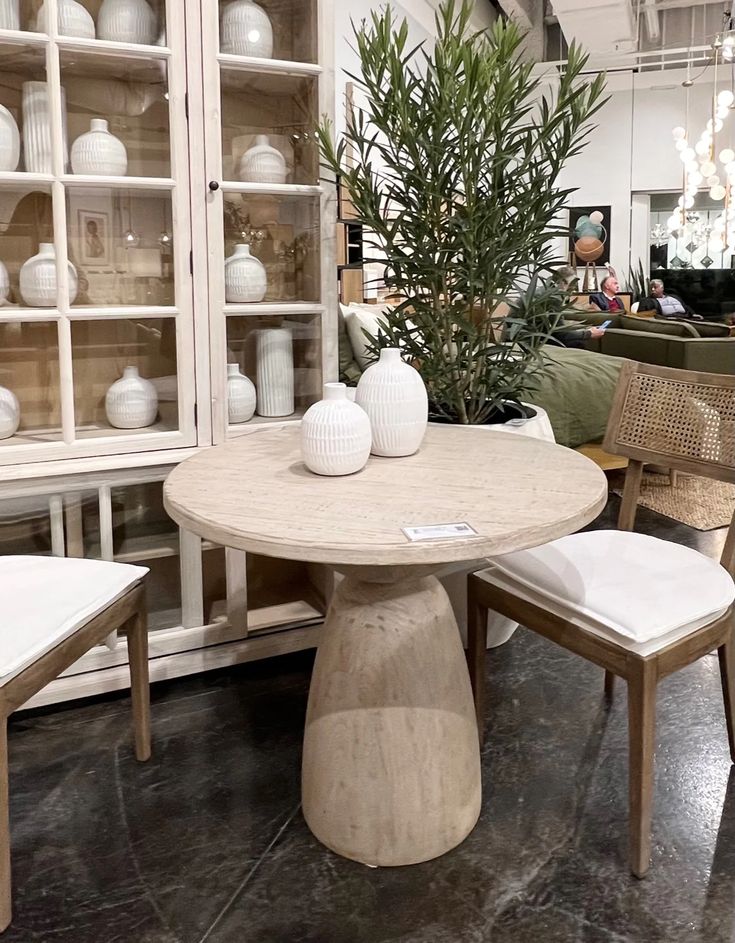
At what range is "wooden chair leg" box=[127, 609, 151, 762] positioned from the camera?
6.27 ft

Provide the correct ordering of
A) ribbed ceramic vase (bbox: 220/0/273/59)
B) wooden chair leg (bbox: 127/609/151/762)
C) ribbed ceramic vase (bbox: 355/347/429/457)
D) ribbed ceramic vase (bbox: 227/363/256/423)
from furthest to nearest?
ribbed ceramic vase (bbox: 227/363/256/423) → ribbed ceramic vase (bbox: 220/0/273/59) → wooden chair leg (bbox: 127/609/151/762) → ribbed ceramic vase (bbox: 355/347/429/457)

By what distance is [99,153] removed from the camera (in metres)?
2.20

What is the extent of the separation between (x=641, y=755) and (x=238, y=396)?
4.71 ft

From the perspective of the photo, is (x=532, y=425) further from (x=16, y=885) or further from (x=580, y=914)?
(x=16, y=885)

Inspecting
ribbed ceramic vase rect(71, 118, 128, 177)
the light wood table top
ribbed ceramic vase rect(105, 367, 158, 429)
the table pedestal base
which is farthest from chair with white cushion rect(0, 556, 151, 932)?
ribbed ceramic vase rect(71, 118, 128, 177)

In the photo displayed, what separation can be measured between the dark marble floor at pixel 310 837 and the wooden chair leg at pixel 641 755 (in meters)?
0.09

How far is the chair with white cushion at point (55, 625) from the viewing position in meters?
1.47

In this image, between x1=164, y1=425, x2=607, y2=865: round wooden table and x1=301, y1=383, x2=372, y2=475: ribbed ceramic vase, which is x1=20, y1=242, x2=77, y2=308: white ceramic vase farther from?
x1=301, y1=383, x2=372, y2=475: ribbed ceramic vase

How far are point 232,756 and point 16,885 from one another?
1.80 feet

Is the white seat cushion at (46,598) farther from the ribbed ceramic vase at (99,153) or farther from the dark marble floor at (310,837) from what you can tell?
the ribbed ceramic vase at (99,153)

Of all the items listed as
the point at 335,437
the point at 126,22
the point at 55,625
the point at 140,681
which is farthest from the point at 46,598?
the point at 126,22

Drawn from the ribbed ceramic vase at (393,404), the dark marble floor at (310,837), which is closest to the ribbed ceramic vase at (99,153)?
the ribbed ceramic vase at (393,404)

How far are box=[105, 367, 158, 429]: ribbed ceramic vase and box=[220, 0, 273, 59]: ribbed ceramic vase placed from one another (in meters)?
0.90

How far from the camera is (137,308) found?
7.43ft
